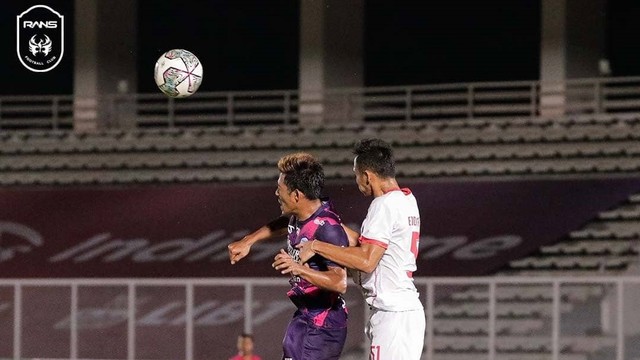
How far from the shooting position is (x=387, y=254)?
7.21 m

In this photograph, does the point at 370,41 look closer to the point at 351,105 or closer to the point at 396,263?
the point at 351,105

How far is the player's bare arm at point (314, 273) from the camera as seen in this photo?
6664mm

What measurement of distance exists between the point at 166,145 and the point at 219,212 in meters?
2.40

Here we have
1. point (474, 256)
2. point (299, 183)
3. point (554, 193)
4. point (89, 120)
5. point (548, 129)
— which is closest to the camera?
point (299, 183)

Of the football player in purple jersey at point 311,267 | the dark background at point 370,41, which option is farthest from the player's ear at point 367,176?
the dark background at point 370,41

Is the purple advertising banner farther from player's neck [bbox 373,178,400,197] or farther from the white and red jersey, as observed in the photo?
player's neck [bbox 373,178,400,197]

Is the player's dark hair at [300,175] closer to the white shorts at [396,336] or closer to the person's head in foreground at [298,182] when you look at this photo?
the person's head in foreground at [298,182]

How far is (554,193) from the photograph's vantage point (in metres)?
19.0

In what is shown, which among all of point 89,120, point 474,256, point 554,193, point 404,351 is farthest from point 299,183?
point 89,120

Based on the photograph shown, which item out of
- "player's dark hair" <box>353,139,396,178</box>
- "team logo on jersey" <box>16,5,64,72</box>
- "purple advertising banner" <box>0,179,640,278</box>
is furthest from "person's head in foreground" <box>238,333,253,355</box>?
"team logo on jersey" <box>16,5,64,72</box>

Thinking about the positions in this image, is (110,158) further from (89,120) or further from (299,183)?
(299,183)

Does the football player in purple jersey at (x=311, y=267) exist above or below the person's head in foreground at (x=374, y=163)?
below

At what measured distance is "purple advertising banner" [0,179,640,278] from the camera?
18.1 meters

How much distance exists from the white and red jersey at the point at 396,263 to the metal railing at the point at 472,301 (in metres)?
4.40
